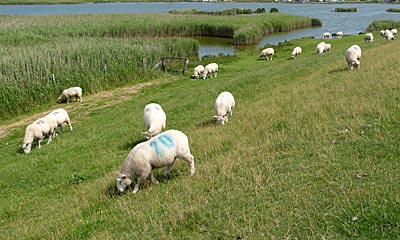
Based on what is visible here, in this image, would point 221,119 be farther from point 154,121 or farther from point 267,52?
point 267,52

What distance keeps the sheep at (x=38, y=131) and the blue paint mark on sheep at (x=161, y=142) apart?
29.3 ft

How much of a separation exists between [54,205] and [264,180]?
205 inches

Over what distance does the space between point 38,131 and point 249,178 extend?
1132 cm

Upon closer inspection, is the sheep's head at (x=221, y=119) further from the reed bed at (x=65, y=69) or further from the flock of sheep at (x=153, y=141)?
the reed bed at (x=65, y=69)

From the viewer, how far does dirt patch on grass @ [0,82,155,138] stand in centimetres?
2061

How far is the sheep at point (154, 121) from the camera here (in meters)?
12.2

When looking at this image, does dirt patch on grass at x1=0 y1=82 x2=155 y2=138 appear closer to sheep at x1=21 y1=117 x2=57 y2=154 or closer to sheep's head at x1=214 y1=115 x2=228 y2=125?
sheep at x1=21 y1=117 x2=57 y2=154

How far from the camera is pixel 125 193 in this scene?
8812mm

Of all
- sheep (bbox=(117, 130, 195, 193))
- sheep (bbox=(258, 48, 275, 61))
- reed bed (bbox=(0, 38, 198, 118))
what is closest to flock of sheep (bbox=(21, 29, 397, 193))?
sheep (bbox=(117, 130, 195, 193))

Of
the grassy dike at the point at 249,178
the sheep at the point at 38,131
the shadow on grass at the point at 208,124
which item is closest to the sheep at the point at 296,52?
the grassy dike at the point at 249,178

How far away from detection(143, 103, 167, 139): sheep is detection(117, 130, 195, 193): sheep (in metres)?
3.17

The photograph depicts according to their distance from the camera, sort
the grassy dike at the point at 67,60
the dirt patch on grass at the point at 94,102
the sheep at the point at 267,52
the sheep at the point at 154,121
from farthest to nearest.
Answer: the sheep at the point at 267,52 → the grassy dike at the point at 67,60 → the dirt patch on grass at the point at 94,102 → the sheep at the point at 154,121

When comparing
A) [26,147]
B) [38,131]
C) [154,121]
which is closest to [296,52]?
[38,131]

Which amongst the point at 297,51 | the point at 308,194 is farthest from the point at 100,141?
the point at 297,51
